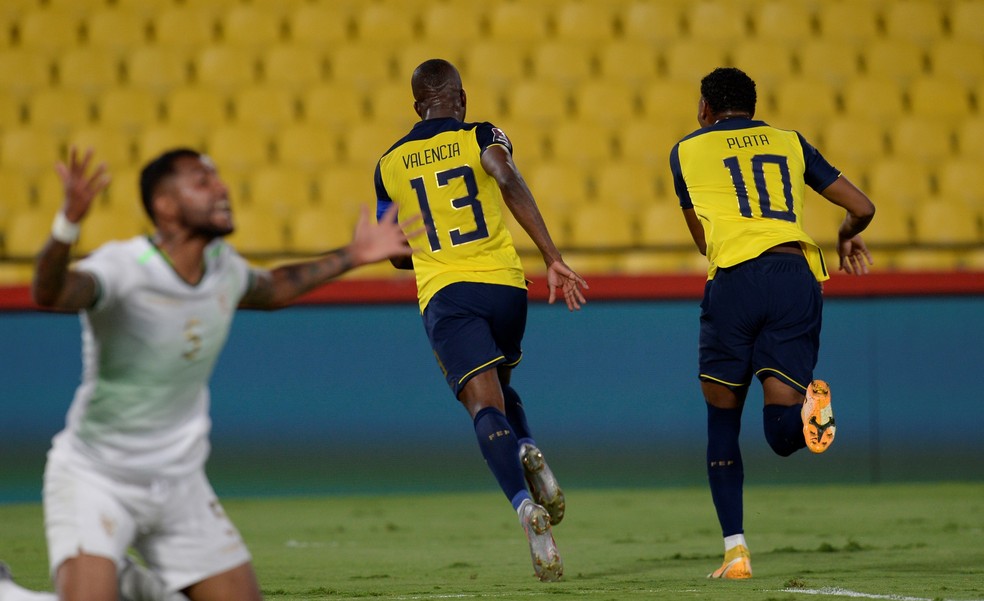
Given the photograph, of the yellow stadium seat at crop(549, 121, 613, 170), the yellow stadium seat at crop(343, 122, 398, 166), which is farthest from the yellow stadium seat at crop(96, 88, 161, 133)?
the yellow stadium seat at crop(549, 121, 613, 170)

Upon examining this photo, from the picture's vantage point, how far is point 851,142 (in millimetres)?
11953

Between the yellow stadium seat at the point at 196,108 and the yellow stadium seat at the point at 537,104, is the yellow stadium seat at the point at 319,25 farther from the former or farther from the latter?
the yellow stadium seat at the point at 537,104

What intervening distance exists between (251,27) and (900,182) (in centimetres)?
603

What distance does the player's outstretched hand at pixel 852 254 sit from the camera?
6.16 meters

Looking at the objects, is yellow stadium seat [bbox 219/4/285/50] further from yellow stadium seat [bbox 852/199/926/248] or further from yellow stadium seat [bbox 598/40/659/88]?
yellow stadium seat [bbox 852/199/926/248]

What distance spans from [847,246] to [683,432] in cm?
388

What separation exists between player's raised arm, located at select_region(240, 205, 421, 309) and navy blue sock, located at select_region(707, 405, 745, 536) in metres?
2.26

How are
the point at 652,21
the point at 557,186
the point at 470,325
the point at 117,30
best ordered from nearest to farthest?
the point at 470,325
the point at 557,186
the point at 117,30
the point at 652,21

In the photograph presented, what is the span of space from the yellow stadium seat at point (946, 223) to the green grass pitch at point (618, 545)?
2.28m

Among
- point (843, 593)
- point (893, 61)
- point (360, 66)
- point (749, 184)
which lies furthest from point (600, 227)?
point (843, 593)

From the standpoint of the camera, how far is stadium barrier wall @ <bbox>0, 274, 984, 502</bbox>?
32.2 ft

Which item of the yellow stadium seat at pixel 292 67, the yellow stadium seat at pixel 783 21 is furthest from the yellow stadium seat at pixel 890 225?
the yellow stadium seat at pixel 292 67

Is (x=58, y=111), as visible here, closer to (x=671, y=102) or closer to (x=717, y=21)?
(x=671, y=102)

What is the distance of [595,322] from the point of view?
32.7ft
